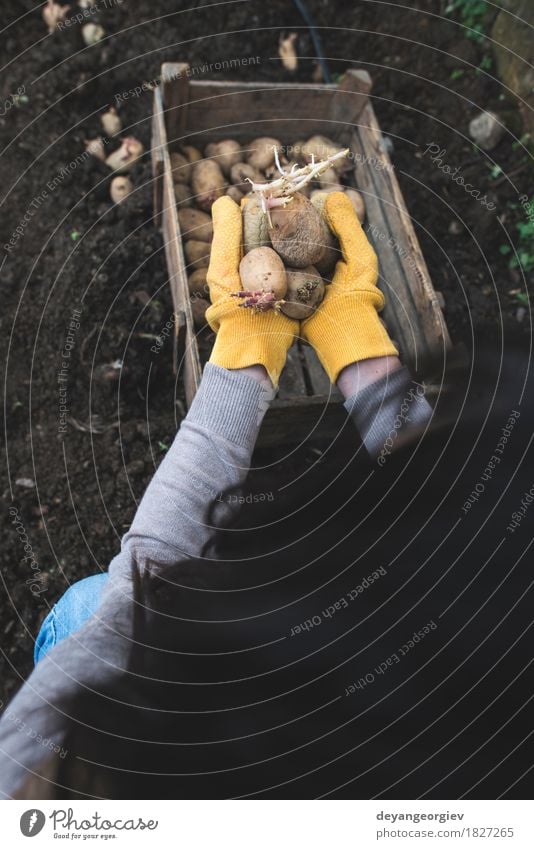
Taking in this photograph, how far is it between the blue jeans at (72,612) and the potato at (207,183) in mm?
898

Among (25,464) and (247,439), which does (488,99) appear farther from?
(25,464)

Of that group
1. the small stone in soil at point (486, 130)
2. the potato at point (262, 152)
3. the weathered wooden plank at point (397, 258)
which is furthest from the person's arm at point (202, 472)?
the small stone in soil at point (486, 130)

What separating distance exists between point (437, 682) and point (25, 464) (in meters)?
1.14

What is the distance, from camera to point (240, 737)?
77 cm

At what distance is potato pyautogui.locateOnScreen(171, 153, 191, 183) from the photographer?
1.60 meters

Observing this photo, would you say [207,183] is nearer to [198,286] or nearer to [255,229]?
[198,286]

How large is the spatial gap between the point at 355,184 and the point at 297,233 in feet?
1.96

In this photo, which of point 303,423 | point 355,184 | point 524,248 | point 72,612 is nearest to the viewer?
point 72,612

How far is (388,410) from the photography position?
1.13m

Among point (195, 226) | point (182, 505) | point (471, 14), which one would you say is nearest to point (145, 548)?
point (182, 505)

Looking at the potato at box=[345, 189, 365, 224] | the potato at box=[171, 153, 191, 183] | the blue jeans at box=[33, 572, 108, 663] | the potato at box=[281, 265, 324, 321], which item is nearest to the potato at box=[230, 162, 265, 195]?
the potato at box=[171, 153, 191, 183]

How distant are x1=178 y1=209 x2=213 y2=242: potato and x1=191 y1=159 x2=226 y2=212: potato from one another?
43 mm

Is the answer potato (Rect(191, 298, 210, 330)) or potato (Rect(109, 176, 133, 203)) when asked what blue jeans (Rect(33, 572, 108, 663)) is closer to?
potato (Rect(191, 298, 210, 330))
